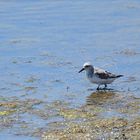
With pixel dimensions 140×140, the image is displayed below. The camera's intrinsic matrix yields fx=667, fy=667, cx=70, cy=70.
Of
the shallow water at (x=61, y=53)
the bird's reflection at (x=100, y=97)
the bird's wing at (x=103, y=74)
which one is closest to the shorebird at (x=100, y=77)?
the bird's wing at (x=103, y=74)

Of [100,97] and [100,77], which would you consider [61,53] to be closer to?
[100,77]

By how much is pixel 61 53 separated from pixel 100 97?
15.6 feet

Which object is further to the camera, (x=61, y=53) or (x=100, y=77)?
(x=61, y=53)

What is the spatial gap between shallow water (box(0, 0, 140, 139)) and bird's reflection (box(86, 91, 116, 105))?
2 centimetres

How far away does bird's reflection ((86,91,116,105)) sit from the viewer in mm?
15581

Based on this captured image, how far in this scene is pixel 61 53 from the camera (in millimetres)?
20766

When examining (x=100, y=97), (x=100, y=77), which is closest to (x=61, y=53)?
(x=100, y=77)

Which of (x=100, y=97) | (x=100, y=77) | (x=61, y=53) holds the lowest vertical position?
(x=61, y=53)

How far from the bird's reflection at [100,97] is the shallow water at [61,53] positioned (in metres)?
0.02

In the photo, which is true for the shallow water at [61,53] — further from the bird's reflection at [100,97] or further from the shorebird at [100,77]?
the shorebird at [100,77]

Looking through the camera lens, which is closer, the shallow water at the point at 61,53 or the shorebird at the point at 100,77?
the shallow water at the point at 61,53

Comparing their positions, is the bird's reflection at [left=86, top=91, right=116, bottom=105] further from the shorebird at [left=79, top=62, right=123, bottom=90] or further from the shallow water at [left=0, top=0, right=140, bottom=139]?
the shorebird at [left=79, top=62, right=123, bottom=90]

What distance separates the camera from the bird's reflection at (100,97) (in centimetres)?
1558

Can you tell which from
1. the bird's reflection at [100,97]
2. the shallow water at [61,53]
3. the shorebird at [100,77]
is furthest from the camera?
the shorebird at [100,77]
